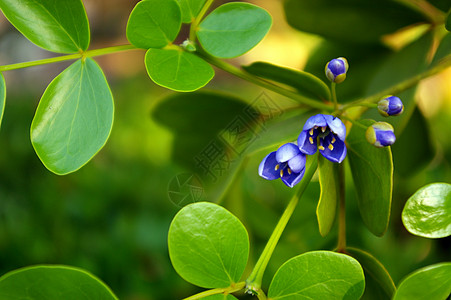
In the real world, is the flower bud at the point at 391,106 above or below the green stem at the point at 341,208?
above

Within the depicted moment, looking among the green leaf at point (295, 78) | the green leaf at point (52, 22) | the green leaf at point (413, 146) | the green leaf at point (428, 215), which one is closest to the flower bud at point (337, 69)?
the green leaf at point (295, 78)

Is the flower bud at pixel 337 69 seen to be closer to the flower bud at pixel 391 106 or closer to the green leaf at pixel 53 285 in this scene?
the flower bud at pixel 391 106

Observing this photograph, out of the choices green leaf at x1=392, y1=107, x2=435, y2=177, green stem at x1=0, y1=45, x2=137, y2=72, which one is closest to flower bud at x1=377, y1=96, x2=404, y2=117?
green stem at x1=0, y1=45, x2=137, y2=72

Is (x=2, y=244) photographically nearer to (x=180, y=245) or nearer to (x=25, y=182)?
(x=25, y=182)

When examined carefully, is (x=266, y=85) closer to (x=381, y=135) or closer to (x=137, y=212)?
(x=381, y=135)

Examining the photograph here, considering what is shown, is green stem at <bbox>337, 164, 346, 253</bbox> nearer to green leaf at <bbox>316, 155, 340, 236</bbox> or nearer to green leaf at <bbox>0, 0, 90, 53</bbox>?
green leaf at <bbox>316, 155, 340, 236</bbox>

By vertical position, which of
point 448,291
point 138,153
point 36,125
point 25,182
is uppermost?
point 36,125

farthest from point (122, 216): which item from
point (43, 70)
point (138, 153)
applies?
point (43, 70)
